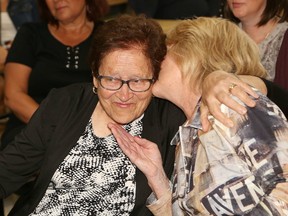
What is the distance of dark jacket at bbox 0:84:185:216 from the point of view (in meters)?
2.27

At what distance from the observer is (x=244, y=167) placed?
1.72m

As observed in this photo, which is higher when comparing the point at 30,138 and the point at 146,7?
the point at 30,138

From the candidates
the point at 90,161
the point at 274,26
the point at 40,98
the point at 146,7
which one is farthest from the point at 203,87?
the point at 146,7

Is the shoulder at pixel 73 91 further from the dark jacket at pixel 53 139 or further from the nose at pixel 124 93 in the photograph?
the nose at pixel 124 93

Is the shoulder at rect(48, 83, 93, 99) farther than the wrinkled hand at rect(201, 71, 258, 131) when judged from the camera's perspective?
Yes

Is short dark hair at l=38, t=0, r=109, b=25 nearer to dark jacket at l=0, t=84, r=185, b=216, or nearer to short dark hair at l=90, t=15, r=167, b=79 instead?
dark jacket at l=0, t=84, r=185, b=216

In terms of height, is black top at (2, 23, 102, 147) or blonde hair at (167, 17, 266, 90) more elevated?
blonde hair at (167, 17, 266, 90)

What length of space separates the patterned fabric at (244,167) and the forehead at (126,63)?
1.54 ft

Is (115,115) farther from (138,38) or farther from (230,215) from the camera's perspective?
(230,215)

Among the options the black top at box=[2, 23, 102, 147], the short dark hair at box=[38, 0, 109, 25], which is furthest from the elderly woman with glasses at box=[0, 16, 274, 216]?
the short dark hair at box=[38, 0, 109, 25]

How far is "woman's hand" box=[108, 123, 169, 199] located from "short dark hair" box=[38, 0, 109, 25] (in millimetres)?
1525

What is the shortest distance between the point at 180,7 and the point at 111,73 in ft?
9.52

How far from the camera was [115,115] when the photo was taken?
225 cm

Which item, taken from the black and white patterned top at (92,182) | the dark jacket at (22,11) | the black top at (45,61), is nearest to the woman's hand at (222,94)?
the black and white patterned top at (92,182)
